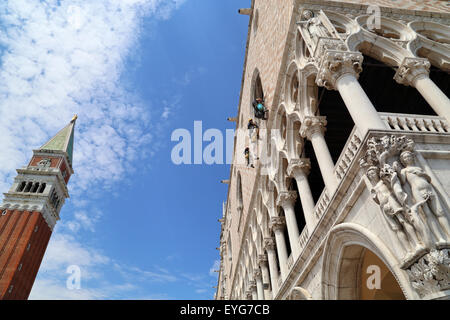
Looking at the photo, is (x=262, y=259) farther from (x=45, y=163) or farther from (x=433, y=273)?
(x=45, y=163)

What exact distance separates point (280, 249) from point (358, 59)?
5.89 m

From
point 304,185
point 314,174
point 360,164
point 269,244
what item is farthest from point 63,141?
point 360,164

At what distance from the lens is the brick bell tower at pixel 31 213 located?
3569 cm

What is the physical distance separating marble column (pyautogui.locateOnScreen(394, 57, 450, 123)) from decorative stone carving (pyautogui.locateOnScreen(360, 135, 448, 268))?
2.32 metres

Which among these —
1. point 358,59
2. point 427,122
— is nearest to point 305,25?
point 358,59

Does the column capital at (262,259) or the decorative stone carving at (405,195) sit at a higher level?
the column capital at (262,259)

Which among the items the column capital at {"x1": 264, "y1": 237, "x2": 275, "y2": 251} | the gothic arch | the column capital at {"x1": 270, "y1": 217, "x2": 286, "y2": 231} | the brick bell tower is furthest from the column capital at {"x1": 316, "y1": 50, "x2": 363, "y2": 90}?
the brick bell tower

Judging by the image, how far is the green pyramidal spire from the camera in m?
50.0

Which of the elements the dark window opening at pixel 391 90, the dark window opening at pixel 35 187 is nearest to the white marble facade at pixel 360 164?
the dark window opening at pixel 391 90

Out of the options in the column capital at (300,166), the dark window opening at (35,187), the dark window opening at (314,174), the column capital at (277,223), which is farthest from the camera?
the dark window opening at (35,187)

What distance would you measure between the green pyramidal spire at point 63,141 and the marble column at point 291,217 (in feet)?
169

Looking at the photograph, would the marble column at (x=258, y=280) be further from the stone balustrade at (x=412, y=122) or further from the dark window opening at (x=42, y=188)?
the dark window opening at (x=42, y=188)

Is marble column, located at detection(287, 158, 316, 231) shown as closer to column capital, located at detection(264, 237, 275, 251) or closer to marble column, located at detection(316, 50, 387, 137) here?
marble column, located at detection(316, 50, 387, 137)
